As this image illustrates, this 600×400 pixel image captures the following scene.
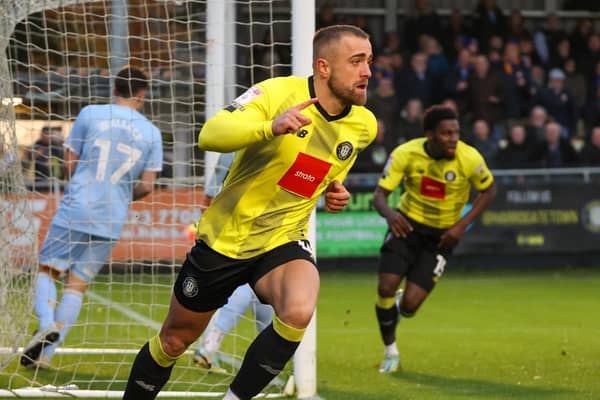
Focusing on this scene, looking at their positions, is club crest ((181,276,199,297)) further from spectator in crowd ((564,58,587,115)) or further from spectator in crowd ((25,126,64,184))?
spectator in crowd ((564,58,587,115))

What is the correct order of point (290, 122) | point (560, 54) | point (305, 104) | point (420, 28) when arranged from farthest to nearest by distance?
point (560, 54), point (420, 28), point (305, 104), point (290, 122)

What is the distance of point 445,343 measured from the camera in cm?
1026

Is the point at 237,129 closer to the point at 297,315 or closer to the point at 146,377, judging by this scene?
the point at 297,315

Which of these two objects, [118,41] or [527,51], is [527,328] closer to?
[118,41]

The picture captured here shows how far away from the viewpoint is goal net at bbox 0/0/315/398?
7711 mm

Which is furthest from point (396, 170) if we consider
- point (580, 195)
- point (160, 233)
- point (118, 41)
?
point (580, 195)

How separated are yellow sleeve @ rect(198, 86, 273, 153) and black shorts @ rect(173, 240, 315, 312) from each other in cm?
63

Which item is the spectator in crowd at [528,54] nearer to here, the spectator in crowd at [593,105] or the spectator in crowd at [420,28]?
the spectator in crowd at [593,105]

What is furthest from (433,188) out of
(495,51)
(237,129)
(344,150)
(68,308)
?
(495,51)

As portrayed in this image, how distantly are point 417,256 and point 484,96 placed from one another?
9.83 meters

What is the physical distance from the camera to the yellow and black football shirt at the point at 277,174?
5613mm

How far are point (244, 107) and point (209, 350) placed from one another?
345 cm

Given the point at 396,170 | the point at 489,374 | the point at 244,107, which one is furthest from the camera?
the point at 396,170

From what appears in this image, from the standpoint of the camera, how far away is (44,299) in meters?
8.50
